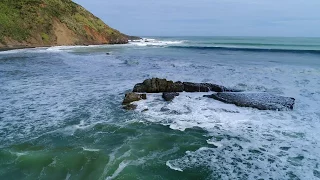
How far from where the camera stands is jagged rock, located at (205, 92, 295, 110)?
12664 millimetres

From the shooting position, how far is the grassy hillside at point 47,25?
56631 millimetres

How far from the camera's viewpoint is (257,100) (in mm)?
13422

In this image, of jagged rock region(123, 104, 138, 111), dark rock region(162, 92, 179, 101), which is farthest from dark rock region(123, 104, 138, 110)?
dark rock region(162, 92, 179, 101)

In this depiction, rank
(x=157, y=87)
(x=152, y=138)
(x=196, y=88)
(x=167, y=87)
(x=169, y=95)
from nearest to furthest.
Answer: (x=152, y=138) → (x=169, y=95) → (x=157, y=87) → (x=167, y=87) → (x=196, y=88)

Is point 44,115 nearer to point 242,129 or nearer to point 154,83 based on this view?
point 154,83

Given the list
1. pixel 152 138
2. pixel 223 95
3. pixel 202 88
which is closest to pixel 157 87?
pixel 202 88

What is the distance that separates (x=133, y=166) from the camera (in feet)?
25.2

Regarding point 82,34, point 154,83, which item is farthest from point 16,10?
point 154,83

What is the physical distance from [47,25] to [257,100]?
195 ft

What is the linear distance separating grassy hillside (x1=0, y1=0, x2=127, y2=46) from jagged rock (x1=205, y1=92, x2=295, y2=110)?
4924cm

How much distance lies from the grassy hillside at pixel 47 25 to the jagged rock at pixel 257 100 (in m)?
49.2

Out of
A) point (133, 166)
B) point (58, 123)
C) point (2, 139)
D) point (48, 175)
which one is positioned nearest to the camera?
point (48, 175)

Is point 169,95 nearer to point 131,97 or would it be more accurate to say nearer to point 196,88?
point 131,97

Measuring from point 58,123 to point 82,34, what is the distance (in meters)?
65.5
